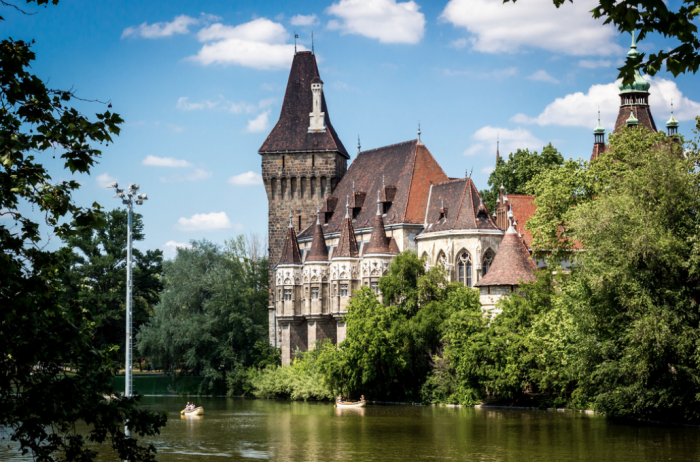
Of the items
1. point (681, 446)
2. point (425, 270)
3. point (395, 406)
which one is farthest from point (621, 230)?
point (425, 270)

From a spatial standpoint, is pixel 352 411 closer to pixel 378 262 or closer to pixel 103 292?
pixel 378 262

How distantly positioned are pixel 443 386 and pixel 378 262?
45.1 ft

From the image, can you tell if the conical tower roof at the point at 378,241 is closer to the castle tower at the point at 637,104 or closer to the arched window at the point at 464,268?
the arched window at the point at 464,268

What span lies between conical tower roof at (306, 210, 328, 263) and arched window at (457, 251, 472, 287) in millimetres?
12129

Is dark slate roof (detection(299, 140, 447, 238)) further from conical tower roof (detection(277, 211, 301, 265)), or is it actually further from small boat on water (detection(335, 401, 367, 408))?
small boat on water (detection(335, 401, 367, 408))

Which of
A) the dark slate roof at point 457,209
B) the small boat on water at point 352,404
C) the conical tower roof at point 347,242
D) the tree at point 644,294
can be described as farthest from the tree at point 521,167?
the tree at point 644,294

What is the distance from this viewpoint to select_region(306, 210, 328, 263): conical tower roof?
219 feet

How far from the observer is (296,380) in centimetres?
6081

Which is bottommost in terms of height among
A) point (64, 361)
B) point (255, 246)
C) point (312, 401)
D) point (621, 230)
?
point (312, 401)

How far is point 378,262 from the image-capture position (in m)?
61.9

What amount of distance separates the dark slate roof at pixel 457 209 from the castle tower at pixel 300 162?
13.3 meters

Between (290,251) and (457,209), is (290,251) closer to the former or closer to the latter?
(290,251)

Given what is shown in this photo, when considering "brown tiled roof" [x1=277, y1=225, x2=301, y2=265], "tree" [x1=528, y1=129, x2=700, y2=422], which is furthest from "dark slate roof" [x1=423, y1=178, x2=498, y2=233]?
"tree" [x1=528, y1=129, x2=700, y2=422]

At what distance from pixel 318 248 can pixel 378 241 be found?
6.73 meters
